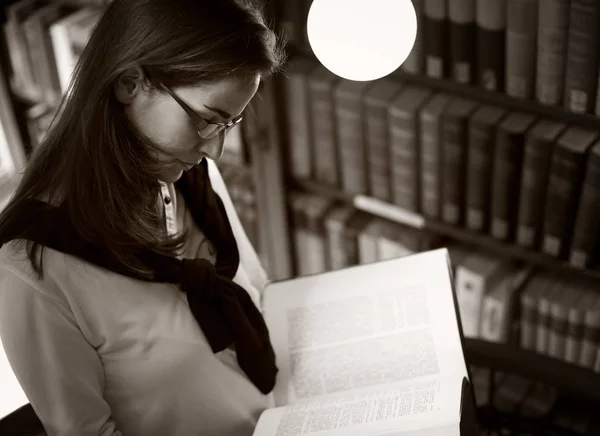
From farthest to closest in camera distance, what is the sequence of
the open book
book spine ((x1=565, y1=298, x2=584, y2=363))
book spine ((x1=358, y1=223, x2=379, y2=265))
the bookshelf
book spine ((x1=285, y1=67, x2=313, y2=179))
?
1. book spine ((x1=358, y1=223, x2=379, y2=265))
2. book spine ((x1=285, y1=67, x2=313, y2=179))
3. book spine ((x1=565, y1=298, x2=584, y2=363))
4. the bookshelf
5. the open book

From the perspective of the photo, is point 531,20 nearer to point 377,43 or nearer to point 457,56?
point 457,56

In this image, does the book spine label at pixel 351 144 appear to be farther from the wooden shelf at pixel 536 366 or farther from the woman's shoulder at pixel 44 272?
the woman's shoulder at pixel 44 272

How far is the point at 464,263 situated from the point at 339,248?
31 centimetres

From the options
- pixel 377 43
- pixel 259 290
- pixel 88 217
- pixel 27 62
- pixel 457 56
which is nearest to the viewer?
pixel 88 217

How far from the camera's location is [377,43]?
1089 millimetres

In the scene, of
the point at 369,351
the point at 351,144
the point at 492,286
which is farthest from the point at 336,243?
the point at 369,351

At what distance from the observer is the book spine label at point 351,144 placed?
5.23 ft

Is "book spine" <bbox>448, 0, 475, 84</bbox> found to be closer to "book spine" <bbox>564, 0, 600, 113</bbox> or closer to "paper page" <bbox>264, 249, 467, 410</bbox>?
"book spine" <bbox>564, 0, 600, 113</bbox>

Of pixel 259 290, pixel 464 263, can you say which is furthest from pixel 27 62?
pixel 464 263

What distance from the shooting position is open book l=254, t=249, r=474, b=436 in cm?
98

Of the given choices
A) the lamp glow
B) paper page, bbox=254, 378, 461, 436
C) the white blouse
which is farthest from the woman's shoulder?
the lamp glow

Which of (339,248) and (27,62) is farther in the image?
(27,62)

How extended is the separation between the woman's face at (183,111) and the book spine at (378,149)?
666 mm

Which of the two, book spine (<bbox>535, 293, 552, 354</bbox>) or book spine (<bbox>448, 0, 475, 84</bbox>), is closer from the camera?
book spine (<bbox>448, 0, 475, 84</bbox>)
